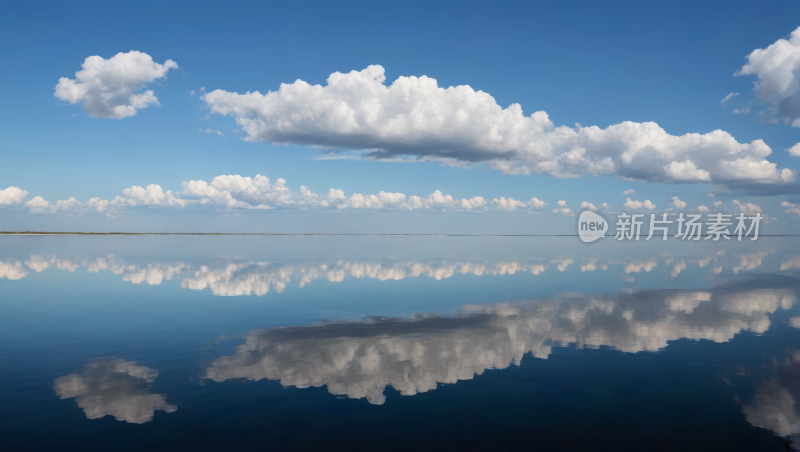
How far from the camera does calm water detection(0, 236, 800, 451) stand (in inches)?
432

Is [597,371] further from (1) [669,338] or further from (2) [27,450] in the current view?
(2) [27,450]

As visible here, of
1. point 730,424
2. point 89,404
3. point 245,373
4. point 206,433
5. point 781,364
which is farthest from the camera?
point 781,364

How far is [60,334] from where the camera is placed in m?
20.6

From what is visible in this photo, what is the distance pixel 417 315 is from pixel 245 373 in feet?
39.2

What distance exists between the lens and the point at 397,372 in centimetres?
1541

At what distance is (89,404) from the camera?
491 inches

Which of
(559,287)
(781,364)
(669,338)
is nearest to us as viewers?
(781,364)

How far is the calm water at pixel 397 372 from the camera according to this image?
10961 millimetres

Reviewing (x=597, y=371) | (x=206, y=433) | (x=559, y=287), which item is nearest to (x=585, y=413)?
(x=597, y=371)

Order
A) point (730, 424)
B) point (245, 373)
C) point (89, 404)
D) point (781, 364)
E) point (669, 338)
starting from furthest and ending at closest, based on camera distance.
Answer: point (669, 338)
point (781, 364)
point (245, 373)
point (89, 404)
point (730, 424)

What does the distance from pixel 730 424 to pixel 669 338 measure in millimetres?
9509

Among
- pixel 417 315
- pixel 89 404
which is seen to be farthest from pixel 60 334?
pixel 417 315

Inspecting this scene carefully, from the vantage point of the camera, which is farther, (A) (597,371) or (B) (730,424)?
(A) (597,371)

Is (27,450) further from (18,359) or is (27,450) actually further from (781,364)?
(781,364)
